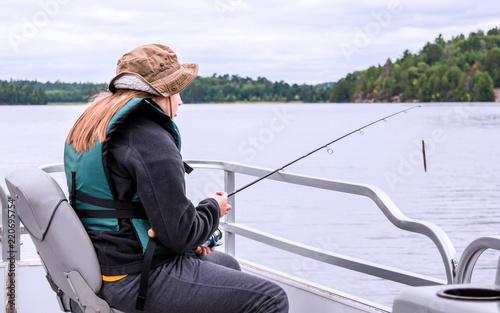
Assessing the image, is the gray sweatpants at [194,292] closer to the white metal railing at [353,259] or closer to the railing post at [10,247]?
the white metal railing at [353,259]

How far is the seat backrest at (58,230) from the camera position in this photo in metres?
1.96

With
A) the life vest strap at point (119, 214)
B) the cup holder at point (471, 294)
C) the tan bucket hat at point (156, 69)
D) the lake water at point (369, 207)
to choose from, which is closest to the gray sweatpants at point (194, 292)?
the life vest strap at point (119, 214)

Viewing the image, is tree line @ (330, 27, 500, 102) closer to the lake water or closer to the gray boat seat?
the lake water

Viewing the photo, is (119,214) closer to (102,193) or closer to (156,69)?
(102,193)

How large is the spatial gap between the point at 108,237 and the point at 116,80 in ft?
1.59

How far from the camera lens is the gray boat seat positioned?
196cm

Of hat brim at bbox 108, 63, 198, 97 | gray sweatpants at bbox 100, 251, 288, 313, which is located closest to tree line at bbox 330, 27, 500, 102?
hat brim at bbox 108, 63, 198, 97

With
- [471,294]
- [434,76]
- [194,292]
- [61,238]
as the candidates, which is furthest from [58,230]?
[434,76]

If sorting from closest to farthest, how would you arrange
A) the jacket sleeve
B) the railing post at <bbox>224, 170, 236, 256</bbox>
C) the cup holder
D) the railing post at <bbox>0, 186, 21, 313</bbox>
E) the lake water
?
the cup holder
the jacket sleeve
the railing post at <bbox>0, 186, 21, 313</bbox>
the railing post at <bbox>224, 170, 236, 256</bbox>
the lake water

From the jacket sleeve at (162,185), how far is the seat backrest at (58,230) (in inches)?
9.1

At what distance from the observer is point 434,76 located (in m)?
30.7

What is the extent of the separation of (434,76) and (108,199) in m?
30.3

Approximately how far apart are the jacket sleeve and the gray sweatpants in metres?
0.11

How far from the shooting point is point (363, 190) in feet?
8.24
